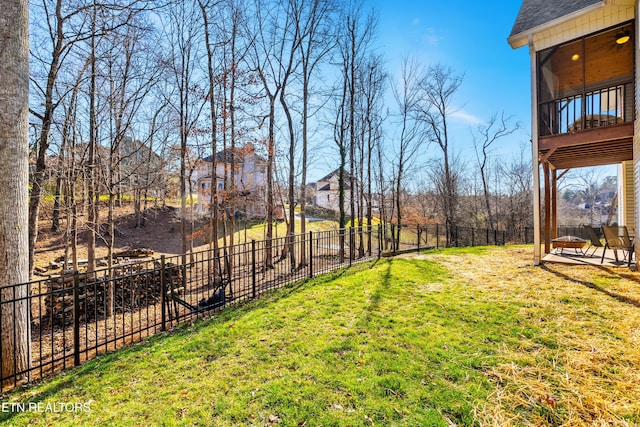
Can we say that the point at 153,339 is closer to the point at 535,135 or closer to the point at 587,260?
the point at 535,135

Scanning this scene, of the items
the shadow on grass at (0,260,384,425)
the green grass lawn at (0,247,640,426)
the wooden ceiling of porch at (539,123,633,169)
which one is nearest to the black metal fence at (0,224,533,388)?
the shadow on grass at (0,260,384,425)

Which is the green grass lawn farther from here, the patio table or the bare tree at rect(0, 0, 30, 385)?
the patio table

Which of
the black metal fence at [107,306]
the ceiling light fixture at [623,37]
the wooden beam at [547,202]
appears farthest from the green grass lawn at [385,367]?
the ceiling light fixture at [623,37]

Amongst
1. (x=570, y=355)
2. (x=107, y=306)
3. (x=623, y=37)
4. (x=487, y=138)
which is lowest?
(x=107, y=306)

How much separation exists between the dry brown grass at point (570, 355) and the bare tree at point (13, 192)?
17.9 ft

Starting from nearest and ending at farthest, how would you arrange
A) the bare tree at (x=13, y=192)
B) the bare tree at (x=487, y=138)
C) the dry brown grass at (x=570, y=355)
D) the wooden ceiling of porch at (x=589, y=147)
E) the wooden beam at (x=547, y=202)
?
the dry brown grass at (x=570, y=355) → the bare tree at (x=13, y=192) → the wooden ceiling of porch at (x=589, y=147) → the wooden beam at (x=547, y=202) → the bare tree at (x=487, y=138)

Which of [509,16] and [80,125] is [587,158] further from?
[80,125]

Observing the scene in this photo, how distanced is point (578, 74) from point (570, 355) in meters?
9.76

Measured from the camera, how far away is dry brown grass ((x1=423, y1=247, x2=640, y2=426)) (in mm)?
2426

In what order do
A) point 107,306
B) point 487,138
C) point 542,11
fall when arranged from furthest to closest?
point 487,138 → point 542,11 → point 107,306

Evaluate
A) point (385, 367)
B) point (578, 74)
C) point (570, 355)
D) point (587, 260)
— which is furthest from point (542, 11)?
point (385, 367)

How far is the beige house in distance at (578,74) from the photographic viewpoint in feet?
21.2

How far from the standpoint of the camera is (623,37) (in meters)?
6.84

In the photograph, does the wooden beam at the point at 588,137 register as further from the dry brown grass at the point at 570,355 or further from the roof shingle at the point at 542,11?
the dry brown grass at the point at 570,355
